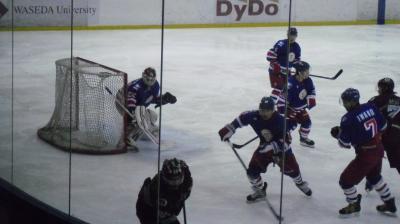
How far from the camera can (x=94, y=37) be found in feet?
36.0

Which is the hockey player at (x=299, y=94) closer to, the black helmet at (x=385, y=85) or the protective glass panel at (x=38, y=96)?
the black helmet at (x=385, y=85)

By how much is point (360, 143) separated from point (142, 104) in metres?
1.92

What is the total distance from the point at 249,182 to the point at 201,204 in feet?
1.22

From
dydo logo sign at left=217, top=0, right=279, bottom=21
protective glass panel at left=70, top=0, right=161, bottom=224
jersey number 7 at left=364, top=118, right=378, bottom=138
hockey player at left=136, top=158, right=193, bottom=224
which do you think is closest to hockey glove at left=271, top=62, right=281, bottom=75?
protective glass panel at left=70, top=0, right=161, bottom=224

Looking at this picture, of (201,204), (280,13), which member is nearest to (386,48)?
(280,13)

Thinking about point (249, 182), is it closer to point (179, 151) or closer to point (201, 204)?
point (201, 204)

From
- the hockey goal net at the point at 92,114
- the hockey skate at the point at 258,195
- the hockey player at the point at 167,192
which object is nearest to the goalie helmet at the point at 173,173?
the hockey player at the point at 167,192

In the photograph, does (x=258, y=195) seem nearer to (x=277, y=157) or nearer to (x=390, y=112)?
(x=277, y=157)

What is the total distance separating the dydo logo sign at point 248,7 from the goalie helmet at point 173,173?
9.29m

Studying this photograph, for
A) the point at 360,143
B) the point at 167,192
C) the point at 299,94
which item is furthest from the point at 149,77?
the point at 167,192

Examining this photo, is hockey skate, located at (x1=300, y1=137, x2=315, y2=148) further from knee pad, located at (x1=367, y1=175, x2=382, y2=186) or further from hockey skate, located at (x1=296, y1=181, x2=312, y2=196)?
knee pad, located at (x1=367, y1=175, x2=382, y2=186)

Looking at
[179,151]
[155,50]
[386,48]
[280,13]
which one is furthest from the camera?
[280,13]

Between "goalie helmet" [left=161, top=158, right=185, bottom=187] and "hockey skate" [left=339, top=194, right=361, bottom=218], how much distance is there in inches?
45.8

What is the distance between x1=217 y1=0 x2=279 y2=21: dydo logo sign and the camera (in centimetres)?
1255
